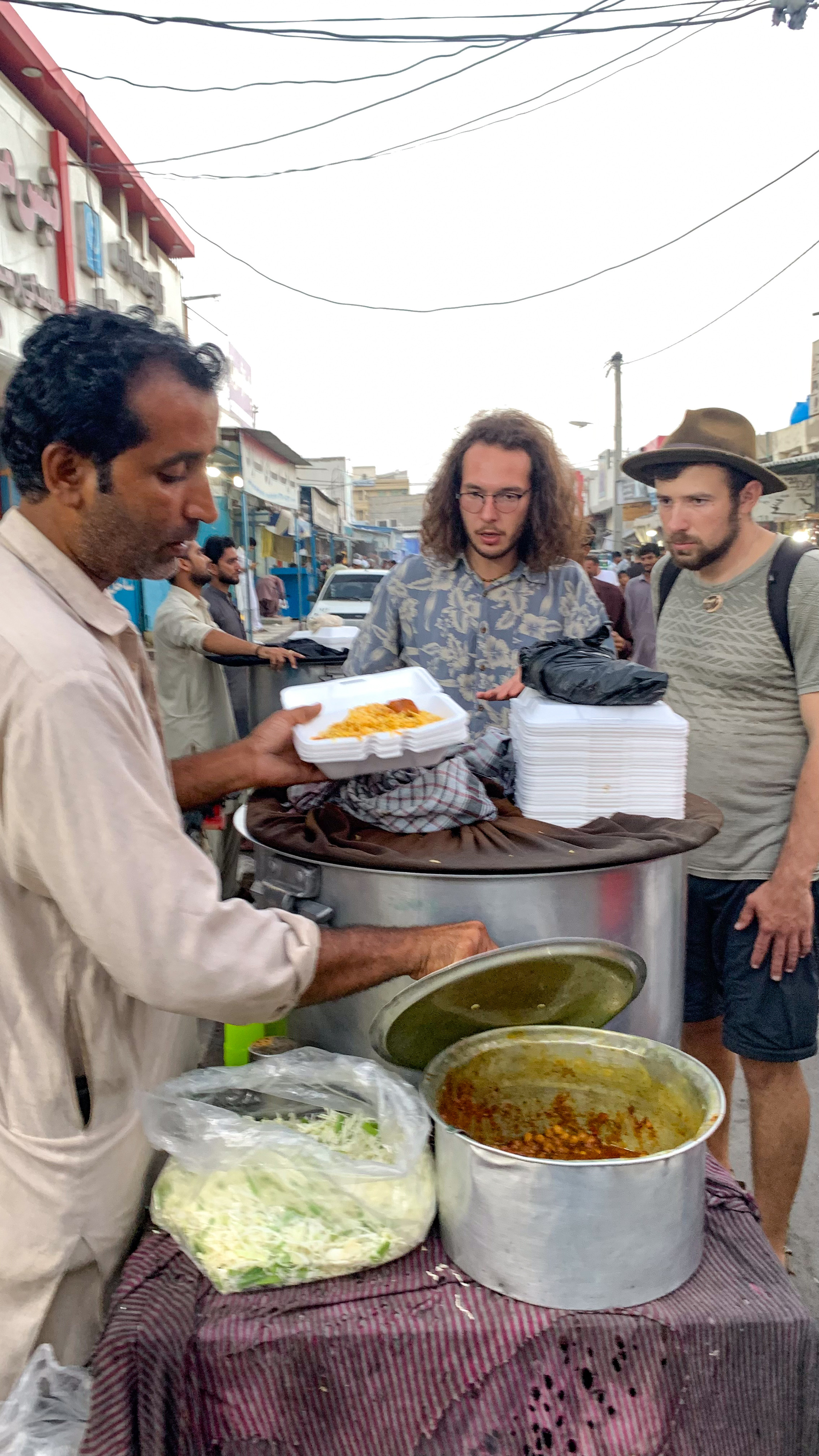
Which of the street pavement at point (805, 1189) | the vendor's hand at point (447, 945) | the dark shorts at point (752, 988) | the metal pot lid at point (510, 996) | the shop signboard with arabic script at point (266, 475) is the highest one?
the shop signboard with arabic script at point (266, 475)

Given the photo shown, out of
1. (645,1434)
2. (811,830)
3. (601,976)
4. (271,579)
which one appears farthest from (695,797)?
(271,579)

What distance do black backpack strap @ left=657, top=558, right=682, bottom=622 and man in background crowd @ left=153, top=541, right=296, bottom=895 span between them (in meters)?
3.02

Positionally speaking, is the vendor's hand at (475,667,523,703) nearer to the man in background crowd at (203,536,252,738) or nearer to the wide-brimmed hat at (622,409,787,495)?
the wide-brimmed hat at (622,409,787,495)

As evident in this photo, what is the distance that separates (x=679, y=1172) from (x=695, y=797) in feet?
3.76

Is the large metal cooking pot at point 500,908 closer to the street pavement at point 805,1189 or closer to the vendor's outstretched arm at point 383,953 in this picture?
the vendor's outstretched arm at point 383,953

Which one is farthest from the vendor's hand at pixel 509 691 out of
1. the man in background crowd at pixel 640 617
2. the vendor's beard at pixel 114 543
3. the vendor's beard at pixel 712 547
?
the man in background crowd at pixel 640 617

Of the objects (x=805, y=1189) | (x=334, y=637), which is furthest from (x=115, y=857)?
(x=334, y=637)

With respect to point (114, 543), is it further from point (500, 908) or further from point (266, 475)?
point (266, 475)

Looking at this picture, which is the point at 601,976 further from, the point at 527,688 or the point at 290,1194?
the point at 527,688

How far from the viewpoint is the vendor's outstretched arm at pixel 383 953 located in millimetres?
1347

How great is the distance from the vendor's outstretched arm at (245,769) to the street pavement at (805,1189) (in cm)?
180

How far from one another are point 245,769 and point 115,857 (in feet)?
2.52

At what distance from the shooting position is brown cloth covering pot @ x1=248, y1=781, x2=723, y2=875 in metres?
1.53

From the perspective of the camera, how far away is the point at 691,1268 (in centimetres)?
122
